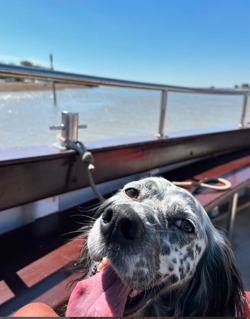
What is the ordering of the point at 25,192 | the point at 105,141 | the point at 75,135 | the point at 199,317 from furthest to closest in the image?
the point at 105,141, the point at 75,135, the point at 25,192, the point at 199,317

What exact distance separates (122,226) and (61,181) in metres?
1.31

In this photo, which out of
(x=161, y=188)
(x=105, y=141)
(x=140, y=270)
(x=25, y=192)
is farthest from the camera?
(x=105, y=141)

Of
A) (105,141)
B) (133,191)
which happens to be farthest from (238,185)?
(133,191)

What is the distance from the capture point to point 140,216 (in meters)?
1.22

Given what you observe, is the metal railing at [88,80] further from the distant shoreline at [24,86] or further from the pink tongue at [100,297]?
the pink tongue at [100,297]

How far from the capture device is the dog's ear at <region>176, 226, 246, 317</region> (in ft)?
4.61

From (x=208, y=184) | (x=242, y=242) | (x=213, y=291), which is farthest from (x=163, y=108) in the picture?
(x=213, y=291)

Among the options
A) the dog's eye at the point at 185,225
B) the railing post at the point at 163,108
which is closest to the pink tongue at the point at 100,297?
the dog's eye at the point at 185,225

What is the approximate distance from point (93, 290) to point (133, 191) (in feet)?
1.70

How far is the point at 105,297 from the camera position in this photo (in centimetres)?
123

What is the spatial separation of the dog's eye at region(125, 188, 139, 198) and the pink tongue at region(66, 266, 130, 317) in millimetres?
412

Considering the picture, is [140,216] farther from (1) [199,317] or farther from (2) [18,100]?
(2) [18,100]

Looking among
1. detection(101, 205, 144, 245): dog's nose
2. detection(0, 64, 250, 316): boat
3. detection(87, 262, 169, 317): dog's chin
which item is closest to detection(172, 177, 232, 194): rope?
detection(0, 64, 250, 316): boat

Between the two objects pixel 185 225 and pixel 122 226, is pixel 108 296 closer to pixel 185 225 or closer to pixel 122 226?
pixel 122 226
